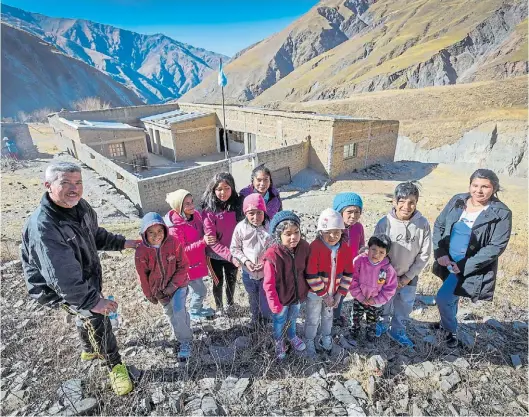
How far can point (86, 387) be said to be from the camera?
2443 millimetres

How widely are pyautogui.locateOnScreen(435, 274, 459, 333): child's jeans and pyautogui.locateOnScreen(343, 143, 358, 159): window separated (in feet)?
45.5

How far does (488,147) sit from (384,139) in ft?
31.2

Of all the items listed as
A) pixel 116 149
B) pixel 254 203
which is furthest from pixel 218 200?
pixel 116 149

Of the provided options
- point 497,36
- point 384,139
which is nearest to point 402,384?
point 384,139

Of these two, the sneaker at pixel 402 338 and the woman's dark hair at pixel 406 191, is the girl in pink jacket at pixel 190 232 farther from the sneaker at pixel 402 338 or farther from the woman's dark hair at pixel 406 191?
the sneaker at pixel 402 338

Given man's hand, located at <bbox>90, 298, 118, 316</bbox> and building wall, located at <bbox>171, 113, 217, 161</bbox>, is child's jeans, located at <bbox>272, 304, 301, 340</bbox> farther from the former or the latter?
building wall, located at <bbox>171, 113, 217, 161</bbox>

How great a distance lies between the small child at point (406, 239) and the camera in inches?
114

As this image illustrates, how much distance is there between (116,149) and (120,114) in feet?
21.7

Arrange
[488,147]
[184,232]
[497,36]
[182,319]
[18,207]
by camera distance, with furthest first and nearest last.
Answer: [497,36], [488,147], [18,207], [184,232], [182,319]

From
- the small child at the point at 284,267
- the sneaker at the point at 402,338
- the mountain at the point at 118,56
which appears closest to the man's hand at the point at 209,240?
the small child at the point at 284,267

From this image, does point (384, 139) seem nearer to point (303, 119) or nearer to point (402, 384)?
point (303, 119)

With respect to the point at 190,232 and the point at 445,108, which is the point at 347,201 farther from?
the point at 445,108

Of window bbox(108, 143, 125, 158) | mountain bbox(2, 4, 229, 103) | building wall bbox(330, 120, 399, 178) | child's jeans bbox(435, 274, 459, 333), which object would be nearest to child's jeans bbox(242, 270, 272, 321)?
child's jeans bbox(435, 274, 459, 333)

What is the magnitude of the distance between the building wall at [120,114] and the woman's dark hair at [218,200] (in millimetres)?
21514
